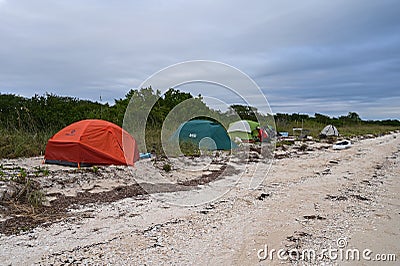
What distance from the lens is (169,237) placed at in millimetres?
3795

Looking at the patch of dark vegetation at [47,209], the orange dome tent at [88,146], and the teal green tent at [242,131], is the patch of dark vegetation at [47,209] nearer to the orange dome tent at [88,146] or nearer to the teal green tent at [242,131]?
the orange dome tent at [88,146]

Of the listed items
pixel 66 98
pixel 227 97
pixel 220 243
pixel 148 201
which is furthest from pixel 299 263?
pixel 66 98

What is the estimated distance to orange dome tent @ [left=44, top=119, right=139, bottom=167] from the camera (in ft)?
25.4

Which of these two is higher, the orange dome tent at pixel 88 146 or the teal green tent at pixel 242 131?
the teal green tent at pixel 242 131

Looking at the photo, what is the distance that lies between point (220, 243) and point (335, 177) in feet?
16.6

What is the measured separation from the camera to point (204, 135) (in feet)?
40.8

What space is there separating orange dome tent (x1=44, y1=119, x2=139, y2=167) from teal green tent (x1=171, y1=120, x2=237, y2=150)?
3.74 m

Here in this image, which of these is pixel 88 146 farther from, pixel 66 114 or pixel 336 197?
pixel 66 114

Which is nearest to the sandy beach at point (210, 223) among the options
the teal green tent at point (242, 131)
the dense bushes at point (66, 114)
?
the dense bushes at point (66, 114)

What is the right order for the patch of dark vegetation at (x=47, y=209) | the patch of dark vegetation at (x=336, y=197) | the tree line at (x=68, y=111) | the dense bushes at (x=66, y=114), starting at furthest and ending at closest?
the tree line at (x=68, y=111) < the dense bushes at (x=66, y=114) < the patch of dark vegetation at (x=336, y=197) < the patch of dark vegetation at (x=47, y=209)

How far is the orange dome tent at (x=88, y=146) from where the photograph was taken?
25.4 ft

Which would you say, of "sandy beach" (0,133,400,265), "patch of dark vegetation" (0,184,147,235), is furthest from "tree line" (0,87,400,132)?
"patch of dark vegetation" (0,184,147,235)

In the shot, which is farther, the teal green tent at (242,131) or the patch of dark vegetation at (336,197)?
the teal green tent at (242,131)

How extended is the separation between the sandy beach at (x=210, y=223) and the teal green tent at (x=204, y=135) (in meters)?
4.57
